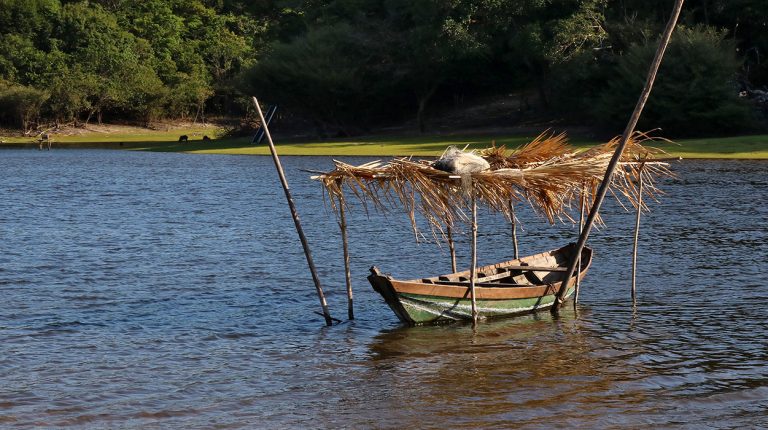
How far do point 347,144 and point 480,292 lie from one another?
5180cm

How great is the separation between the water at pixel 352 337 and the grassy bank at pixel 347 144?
12609 mm

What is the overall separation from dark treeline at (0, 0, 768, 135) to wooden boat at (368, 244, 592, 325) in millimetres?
40439

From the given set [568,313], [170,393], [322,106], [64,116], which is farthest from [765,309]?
[64,116]

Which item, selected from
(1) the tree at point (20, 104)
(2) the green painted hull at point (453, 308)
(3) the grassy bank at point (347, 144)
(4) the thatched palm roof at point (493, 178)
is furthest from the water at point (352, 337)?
(1) the tree at point (20, 104)

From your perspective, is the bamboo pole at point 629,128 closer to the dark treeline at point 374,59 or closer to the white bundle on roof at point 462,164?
the white bundle on roof at point 462,164

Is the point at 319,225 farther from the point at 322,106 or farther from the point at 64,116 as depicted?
the point at 64,116

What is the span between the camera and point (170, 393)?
1539 centimetres

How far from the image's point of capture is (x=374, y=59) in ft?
258

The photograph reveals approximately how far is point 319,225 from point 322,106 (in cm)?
4492

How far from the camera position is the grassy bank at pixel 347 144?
55.8m

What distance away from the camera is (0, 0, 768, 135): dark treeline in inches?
2414

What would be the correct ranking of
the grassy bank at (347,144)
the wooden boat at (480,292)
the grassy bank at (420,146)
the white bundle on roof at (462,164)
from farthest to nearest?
the grassy bank at (347,144), the grassy bank at (420,146), the wooden boat at (480,292), the white bundle on roof at (462,164)

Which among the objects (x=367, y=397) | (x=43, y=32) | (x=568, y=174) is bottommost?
(x=367, y=397)

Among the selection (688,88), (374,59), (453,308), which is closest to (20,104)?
(374,59)
